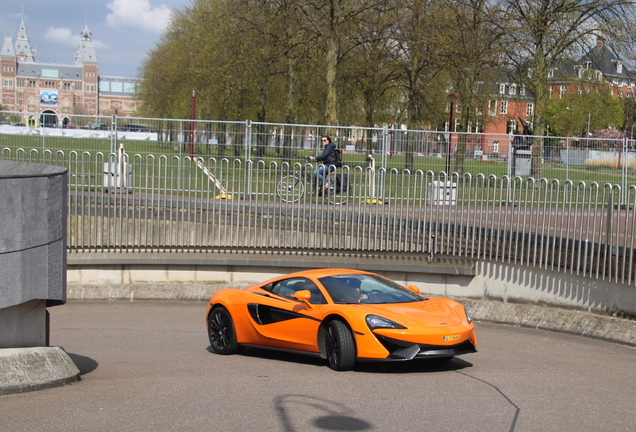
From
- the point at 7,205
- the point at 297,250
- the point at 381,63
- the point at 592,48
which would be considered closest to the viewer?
the point at 7,205

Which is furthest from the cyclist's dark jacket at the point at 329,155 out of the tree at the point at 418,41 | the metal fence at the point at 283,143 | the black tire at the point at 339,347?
the tree at the point at 418,41

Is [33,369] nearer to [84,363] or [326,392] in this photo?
[84,363]

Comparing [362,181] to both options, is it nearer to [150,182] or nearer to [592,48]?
[150,182]

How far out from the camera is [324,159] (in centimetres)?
1652

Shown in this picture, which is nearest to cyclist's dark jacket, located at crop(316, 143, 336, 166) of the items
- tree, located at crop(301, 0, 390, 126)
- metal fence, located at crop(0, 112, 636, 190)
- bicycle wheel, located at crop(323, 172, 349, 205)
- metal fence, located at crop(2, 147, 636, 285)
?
metal fence, located at crop(0, 112, 636, 190)

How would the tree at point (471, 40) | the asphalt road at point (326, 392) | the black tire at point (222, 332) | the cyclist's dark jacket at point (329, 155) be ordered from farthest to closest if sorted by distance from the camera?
the tree at point (471, 40), the cyclist's dark jacket at point (329, 155), the black tire at point (222, 332), the asphalt road at point (326, 392)

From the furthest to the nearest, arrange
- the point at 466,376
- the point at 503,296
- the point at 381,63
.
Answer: the point at 381,63
the point at 503,296
the point at 466,376

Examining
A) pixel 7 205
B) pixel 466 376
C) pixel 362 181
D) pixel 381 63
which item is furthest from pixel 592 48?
pixel 7 205

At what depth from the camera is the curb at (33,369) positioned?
712cm

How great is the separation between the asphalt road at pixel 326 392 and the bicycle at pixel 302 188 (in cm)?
481

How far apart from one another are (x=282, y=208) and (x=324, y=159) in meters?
2.06

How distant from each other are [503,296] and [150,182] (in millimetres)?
7185

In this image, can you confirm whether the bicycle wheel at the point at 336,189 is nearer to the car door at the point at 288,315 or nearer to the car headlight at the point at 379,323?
the car door at the point at 288,315

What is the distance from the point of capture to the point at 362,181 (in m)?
15.4
